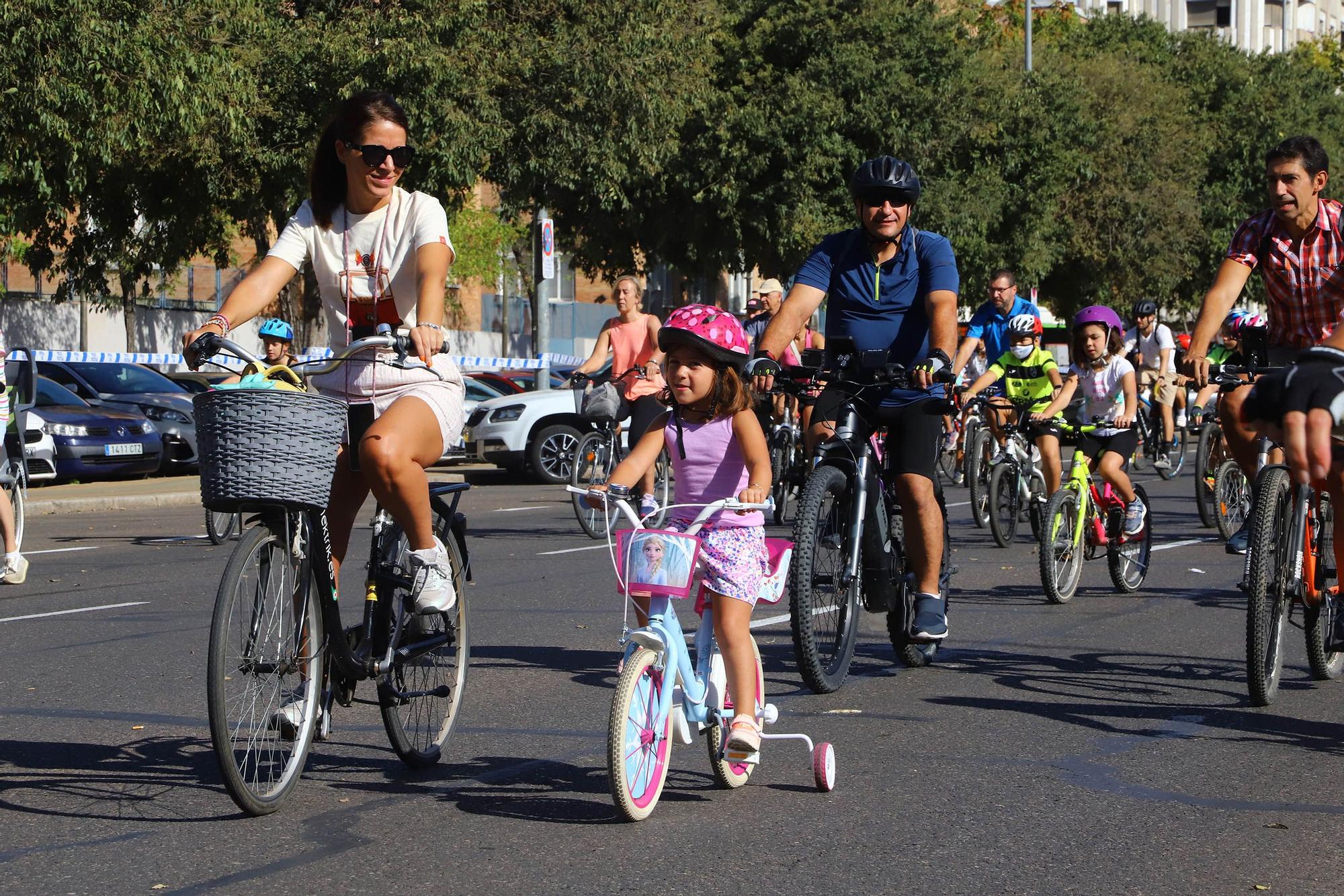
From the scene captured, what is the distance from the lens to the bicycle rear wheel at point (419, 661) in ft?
17.6

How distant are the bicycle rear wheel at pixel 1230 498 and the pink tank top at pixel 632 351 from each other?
4134mm

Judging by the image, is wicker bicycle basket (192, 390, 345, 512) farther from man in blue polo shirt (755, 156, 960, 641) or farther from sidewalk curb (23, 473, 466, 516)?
sidewalk curb (23, 473, 466, 516)

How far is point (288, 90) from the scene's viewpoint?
2281 cm

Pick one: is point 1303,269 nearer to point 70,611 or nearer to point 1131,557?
point 1131,557

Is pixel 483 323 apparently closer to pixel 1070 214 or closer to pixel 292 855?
pixel 1070 214

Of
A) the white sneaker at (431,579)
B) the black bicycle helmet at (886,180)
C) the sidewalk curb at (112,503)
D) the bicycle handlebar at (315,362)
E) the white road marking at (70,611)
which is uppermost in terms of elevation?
the black bicycle helmet at (886,180)

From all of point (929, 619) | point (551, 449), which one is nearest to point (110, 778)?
point (929, 619)

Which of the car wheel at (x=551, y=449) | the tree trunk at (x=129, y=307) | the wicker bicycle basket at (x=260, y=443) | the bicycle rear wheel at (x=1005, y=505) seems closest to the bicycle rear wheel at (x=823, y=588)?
the wicker bicycle basket at (x=260, y=443)

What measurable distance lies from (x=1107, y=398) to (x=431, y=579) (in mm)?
6680

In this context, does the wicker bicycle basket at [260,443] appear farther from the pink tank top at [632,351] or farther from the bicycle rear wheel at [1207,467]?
the bicycle rear wheel at [1207,467]

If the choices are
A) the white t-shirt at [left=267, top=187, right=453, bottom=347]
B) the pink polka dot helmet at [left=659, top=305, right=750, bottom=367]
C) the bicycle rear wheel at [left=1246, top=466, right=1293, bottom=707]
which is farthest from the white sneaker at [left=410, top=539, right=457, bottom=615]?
the bicycle rear wheel at [left=1246, top=466, right=1293, bottom=707]

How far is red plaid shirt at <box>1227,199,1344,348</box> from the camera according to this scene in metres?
6.99

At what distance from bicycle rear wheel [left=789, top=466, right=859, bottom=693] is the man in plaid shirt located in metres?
1.41

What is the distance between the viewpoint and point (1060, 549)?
9969 millimetres
